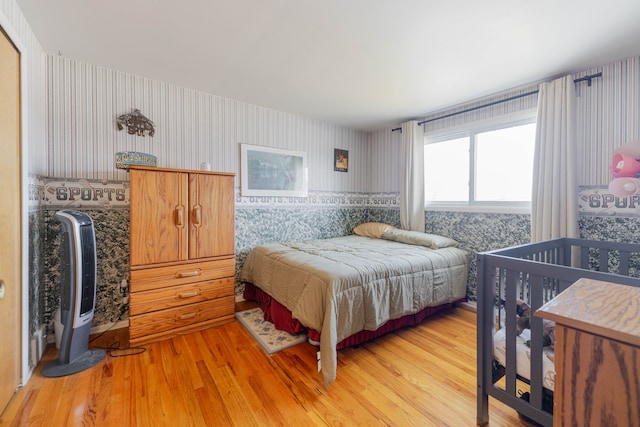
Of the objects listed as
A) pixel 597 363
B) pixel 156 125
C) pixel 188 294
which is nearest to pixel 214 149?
pixel 156 125

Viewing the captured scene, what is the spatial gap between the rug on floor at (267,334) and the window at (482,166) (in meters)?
2.52

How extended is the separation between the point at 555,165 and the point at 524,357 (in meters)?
1.89

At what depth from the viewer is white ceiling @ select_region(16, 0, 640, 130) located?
5.33 feet

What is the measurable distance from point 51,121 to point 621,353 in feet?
11.3

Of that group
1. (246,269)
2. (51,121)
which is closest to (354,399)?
(246,269)

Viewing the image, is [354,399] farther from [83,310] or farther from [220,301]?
[83,310]

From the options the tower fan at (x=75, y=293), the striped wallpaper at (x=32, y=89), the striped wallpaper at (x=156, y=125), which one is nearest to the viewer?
the striped wallpaper at (x=32, y=89)

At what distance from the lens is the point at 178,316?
7.59 ft

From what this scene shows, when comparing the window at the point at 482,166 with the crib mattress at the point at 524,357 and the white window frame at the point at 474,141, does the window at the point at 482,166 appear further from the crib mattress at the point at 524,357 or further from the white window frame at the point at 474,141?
the crib mattress at the point at 524,357

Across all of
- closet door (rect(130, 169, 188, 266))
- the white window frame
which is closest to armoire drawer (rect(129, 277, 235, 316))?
closet door (rect(130, 169, 188, 266))

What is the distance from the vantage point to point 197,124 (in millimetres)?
2863

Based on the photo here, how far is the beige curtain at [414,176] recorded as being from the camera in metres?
3.54

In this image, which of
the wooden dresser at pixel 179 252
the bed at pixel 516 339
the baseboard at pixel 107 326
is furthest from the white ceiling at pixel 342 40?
the baseboard at pixel 107 326

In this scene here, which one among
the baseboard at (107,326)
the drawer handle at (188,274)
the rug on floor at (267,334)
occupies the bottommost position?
the rug on floor at (267,334)
